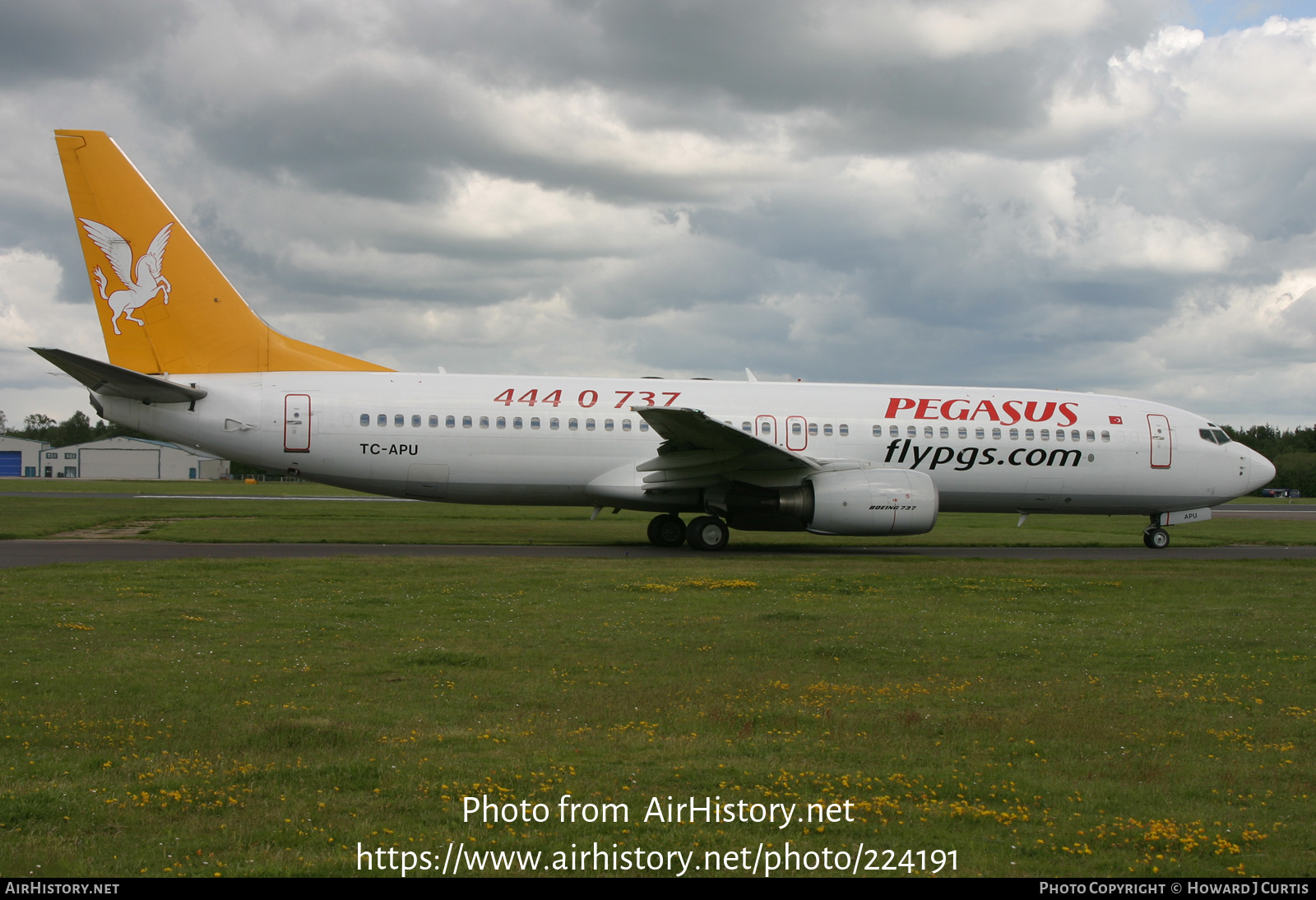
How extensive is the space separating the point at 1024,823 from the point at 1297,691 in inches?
175

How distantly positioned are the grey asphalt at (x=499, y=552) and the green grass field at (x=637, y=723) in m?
4.15

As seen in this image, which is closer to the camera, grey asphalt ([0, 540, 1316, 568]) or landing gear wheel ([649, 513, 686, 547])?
grey asphalt ([0, 540, 1316, 568])

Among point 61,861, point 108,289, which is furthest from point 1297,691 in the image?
point 108,289

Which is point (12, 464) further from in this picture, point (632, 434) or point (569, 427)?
point (632, 434)

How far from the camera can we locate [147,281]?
60.5 ft

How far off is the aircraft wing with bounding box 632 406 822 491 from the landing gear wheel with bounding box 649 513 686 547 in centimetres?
139

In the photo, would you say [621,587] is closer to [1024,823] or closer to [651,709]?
[651,709]

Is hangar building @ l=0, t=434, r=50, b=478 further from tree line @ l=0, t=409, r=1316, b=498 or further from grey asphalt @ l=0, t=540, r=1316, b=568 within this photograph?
grey asphalt @ l=0, t=540, r=1316, b=568

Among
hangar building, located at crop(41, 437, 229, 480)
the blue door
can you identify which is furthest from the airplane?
the blue door

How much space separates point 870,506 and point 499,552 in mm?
6748

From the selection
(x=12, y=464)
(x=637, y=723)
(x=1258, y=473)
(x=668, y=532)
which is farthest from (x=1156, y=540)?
(x=12, y=464)

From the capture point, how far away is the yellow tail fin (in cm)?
1794

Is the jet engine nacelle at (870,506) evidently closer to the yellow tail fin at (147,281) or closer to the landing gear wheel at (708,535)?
the landing gear wheel at (708,535)
